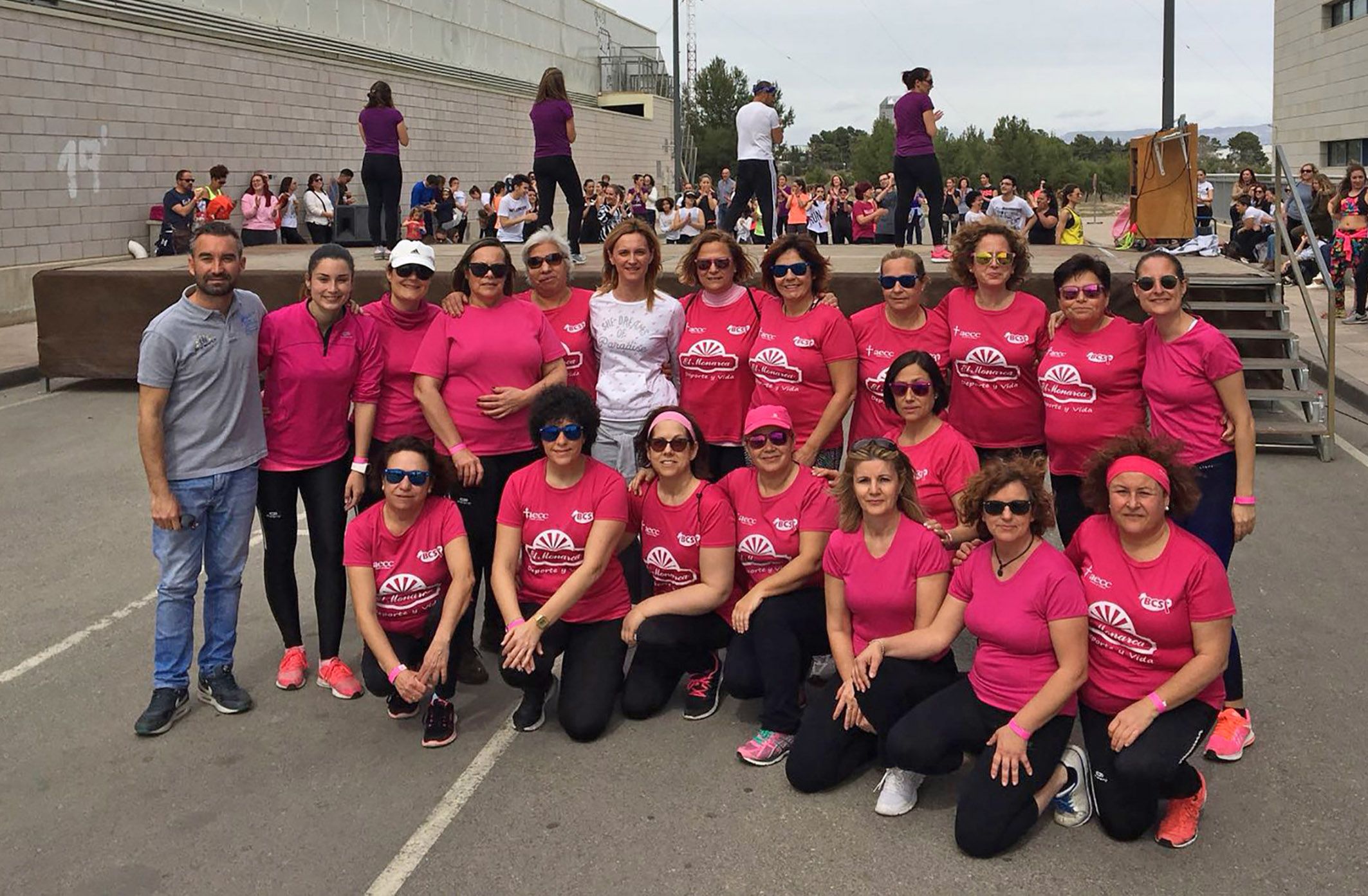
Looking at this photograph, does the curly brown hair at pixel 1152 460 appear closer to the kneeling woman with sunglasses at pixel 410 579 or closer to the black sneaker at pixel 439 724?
the kneeling woman with sunglasses at pixel 410 579

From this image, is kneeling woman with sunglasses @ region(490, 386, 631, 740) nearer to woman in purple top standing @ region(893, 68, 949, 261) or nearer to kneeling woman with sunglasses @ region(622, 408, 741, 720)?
kneeling woman with sunglasses @ region(622, 408, 741, 720)

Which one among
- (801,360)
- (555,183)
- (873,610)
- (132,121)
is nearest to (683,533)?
(873,610)

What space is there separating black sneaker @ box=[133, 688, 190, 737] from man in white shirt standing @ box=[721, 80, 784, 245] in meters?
6.94

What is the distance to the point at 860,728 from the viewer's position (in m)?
4.11

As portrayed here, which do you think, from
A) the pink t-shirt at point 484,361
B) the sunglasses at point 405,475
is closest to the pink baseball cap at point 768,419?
the pink t-shirt at point 484,361

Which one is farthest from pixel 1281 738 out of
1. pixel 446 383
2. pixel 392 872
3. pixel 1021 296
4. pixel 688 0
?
pixel 688 0

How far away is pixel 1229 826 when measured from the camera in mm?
3811

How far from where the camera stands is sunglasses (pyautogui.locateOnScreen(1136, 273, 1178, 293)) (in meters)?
4.41

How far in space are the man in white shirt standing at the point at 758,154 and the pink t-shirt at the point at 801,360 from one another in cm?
548

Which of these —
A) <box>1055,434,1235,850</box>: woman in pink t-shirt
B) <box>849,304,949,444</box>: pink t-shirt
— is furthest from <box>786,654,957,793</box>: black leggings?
<box>849,304,949,444</box>: pink t-shirt

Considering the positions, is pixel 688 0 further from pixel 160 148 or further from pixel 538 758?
pixel 538 758

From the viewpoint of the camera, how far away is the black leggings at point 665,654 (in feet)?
15.4

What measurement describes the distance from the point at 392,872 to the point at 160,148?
18.7 m

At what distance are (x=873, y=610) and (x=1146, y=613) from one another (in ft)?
3.00
